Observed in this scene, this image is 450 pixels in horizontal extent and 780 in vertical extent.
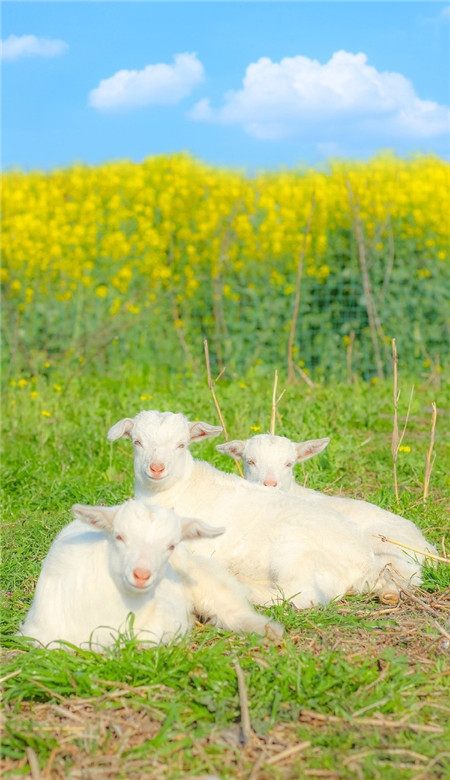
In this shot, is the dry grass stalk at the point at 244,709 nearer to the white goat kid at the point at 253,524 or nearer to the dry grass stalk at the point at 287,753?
the dry grass stalk at the point at 287,753

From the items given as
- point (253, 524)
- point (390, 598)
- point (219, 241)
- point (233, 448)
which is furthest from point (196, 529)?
point (219, 241)

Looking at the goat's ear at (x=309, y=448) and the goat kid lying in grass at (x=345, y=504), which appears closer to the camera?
the goat kid lying in grass at (x=345, y=504)

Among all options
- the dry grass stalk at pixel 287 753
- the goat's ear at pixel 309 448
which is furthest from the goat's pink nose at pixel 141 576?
the goat's ear at pixel 309 448

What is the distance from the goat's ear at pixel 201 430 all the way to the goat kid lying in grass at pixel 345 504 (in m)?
0.46

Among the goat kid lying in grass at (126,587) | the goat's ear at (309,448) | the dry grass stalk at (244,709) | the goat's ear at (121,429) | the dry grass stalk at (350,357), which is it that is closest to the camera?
the dry grass stalk at (244,709)

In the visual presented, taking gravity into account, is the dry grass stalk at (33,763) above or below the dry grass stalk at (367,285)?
below

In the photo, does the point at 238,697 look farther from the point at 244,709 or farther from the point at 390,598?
the point at 390,598

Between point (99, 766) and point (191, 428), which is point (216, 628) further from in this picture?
point (191, 428)

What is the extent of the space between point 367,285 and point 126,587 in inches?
333

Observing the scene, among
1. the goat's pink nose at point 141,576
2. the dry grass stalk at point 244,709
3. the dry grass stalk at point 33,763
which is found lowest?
the dry grass stalk at point 33,763

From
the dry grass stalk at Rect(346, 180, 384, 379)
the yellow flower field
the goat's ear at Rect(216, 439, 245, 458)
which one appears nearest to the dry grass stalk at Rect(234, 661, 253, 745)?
the goat's ear at Rect(216, 439, 245, 458)

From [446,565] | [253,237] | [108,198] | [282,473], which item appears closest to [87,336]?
[253,237]

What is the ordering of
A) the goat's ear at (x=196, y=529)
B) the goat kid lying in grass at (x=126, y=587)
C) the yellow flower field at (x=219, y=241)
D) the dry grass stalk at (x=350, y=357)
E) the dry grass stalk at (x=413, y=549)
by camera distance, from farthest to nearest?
the yellow flower field at (x=219, y=241)
the dry grass stalk at (x=350, y=357)
the dry grass stalk at (x=413, y=549)
the goat's ear at (x=196, y=529)
the goat kid lying in grass at (x=126, y=587)

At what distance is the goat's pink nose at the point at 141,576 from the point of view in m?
3.41
